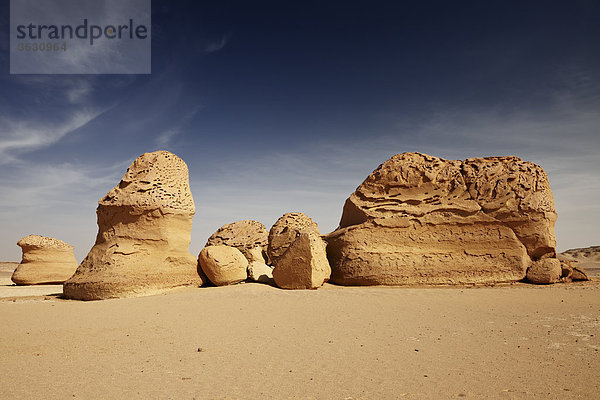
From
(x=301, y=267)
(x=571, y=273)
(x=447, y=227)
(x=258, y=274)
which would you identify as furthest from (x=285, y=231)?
(x=571, y=273)

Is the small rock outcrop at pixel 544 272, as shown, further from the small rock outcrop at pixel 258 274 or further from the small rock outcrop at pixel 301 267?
the small rock outcrop at pixel 258 274

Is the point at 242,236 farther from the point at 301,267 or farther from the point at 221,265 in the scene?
the point at 301,267

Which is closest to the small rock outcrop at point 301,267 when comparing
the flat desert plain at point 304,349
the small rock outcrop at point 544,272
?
the flat desert plain at point 304,349

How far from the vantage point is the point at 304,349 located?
13.7 ft

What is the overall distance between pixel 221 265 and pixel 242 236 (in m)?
3.79

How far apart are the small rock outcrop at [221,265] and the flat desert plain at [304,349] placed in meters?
2.09

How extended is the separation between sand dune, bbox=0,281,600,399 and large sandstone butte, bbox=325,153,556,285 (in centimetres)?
234

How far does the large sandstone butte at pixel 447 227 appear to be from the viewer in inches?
379

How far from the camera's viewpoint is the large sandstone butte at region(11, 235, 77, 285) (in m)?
15.1

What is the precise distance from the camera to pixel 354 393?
2.92 meters

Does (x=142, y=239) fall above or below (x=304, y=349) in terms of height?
above

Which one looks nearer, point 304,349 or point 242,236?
point 304,349

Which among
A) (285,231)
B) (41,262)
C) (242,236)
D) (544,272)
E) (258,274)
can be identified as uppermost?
(285,231)

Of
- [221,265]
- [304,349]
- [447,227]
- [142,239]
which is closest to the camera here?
[304,349]
